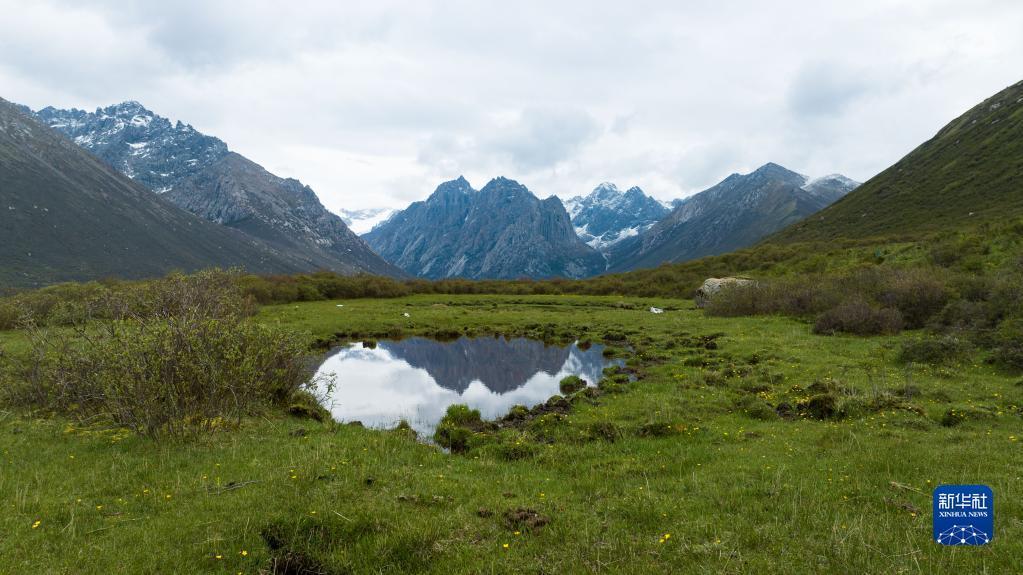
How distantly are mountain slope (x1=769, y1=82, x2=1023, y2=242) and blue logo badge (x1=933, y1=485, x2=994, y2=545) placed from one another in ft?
421

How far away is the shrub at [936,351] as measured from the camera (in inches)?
966

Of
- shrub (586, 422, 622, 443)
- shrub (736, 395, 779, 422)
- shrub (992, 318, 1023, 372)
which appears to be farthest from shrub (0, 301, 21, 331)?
shrub (992, 318, 1023, 372)

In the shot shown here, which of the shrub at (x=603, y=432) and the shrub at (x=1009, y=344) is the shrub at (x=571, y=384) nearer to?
the shrub at (x=603, y=432)

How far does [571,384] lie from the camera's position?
28.6 meters

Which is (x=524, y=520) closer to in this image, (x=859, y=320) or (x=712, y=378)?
(x=712, y=378)

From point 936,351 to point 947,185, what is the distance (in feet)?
504

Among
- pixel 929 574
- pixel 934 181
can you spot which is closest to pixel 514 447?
pixel 929 574

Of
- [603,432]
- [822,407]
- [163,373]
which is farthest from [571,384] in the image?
[163,373]

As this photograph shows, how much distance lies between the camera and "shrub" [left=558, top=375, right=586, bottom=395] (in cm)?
2792

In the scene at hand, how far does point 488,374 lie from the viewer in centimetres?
3434

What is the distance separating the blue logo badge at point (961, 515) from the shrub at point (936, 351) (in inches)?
966

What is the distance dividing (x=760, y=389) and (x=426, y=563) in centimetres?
1941

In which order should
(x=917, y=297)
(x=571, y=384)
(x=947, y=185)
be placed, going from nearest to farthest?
1. (x=571, y=384)
2. (x=917, y=297)
3. (x=947, y=185)

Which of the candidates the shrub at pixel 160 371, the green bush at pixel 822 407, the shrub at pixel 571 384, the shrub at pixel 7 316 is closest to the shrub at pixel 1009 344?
the green bush at pixel 822 407
